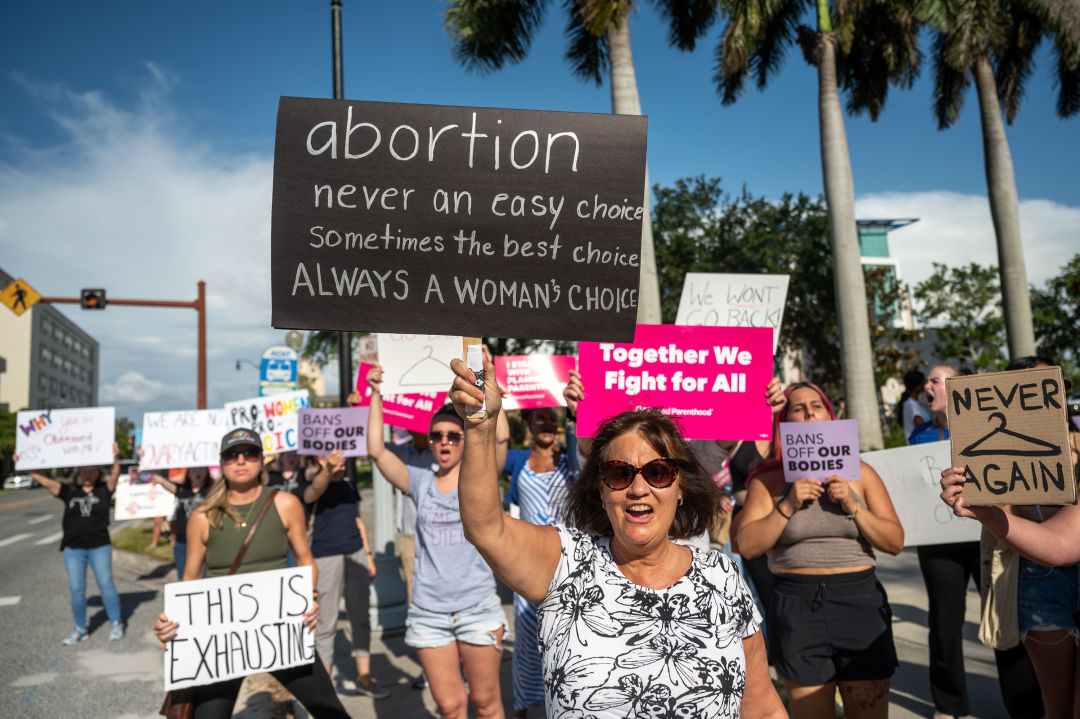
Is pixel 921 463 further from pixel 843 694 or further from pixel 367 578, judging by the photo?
pixel 367 578

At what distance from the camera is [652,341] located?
150 inches

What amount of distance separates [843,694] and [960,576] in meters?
1.87

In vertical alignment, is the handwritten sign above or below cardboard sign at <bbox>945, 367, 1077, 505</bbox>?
above

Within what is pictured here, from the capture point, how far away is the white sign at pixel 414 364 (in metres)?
5.62

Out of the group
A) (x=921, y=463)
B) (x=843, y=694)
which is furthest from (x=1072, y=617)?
(x=921, y=463)

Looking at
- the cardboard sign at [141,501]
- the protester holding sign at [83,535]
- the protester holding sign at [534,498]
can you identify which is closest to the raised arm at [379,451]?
the protester holding sign at [534,498]

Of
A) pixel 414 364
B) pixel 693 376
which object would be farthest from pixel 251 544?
pixel 693 376

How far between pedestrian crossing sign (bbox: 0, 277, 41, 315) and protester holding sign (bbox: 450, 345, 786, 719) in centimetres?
1851

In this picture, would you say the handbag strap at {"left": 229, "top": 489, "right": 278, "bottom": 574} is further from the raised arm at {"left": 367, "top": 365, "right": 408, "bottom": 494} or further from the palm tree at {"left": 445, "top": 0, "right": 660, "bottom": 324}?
the palm tree at {"left": 445, "top": 0, "right": 660, "bottom": 324}

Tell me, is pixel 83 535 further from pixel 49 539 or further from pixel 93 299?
pixel 93 299

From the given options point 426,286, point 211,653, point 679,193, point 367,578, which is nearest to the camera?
point 426,286

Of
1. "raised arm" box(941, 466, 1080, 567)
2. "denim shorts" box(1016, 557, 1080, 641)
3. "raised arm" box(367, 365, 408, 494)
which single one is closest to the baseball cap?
"raised arm" box(367, 365, 408, 494)

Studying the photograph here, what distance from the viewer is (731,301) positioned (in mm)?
5406

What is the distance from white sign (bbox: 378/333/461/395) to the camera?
221 inches
